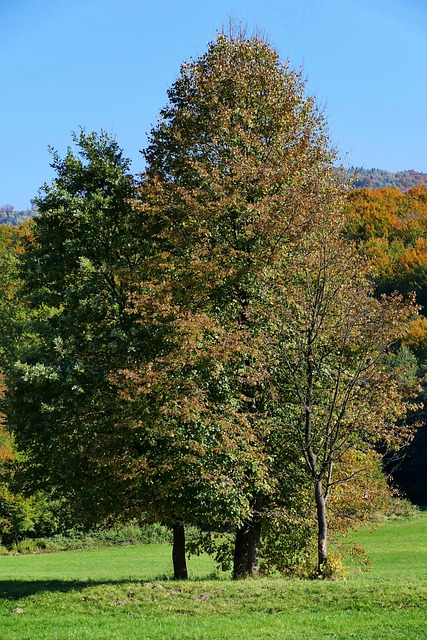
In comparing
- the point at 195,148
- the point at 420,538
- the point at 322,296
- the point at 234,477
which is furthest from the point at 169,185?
the point at 420,538

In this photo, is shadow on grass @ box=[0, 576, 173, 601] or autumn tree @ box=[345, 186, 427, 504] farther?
autumn tree @ box=[345, 186, 427, 504]

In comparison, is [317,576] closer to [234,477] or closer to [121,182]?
[234,477]

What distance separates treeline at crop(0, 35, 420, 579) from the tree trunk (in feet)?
0.20

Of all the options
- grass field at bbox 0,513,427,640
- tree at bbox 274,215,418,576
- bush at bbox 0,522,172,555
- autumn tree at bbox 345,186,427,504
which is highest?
autumn tree at bbox 345,186,427,504

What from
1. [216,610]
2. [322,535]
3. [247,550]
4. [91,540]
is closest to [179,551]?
[247,550]

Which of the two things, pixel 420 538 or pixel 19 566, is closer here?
pixel 19 566

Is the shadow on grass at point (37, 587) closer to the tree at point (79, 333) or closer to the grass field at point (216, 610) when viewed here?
the grass field at point (216, 610)

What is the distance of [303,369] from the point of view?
16891 mm

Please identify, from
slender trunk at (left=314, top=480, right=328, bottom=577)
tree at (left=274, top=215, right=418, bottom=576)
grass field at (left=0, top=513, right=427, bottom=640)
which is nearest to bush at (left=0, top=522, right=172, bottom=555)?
grass field at (left=0, top=513, right=427, bottom=640)

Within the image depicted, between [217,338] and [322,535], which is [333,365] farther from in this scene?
[322,535]

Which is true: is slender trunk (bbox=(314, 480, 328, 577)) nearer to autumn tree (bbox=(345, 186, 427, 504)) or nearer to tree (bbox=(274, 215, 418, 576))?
tree (bbox=(274, 215, 418, 576))

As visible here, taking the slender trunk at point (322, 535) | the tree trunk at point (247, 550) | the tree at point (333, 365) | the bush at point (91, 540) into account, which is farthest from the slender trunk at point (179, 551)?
the bush at point (91, 540)

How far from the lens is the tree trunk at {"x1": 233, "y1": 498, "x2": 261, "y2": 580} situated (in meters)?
19.0

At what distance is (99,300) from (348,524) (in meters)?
9.50
